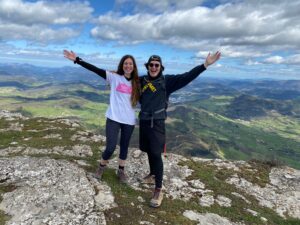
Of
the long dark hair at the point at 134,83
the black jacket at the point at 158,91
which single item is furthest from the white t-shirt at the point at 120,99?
the black jacket at the point at 158,91

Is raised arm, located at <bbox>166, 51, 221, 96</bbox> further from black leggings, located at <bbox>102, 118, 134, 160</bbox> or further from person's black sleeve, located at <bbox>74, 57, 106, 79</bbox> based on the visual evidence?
person's black sleeve, located at <bbox>74, 57, 106, 79</bbox>

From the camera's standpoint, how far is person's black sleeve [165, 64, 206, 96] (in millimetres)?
12375

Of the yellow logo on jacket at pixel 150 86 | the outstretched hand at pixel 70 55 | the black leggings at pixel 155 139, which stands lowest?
the black leggings at pixel 155 139

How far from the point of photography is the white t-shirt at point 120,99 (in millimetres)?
13398

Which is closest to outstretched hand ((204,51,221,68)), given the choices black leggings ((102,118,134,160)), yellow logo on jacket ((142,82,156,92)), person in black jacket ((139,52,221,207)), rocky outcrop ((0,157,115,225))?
person in black jacket ((139,52,221,207))

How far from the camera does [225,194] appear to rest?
1708 cm

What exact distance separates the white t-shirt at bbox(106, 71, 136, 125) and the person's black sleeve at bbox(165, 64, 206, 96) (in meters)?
1.84

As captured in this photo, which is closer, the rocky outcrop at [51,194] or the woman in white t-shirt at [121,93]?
the rocky outcrop at [51,194]

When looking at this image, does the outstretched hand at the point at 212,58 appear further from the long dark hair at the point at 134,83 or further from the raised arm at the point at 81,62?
the raised arm at the point at 81,62

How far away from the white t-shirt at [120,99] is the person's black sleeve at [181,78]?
184 centimetres

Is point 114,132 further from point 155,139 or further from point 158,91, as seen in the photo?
point 158,91

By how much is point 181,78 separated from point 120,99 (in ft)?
9.84

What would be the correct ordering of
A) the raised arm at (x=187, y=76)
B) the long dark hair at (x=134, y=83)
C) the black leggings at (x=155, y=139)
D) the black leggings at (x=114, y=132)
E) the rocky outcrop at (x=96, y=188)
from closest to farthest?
the rocky outcrop at (x=96, y=188), the raised arm at (x=187, y=76), the black leggings at (x=155, y=139), the long dark hair at (x=134, y=83), the black leggings at (x=114, y=132)

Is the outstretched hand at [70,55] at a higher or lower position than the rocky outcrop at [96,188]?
higher
